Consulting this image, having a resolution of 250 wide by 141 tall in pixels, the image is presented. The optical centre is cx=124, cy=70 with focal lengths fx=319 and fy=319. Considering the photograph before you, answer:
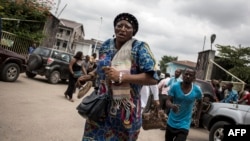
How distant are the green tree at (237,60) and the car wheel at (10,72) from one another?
25579mm

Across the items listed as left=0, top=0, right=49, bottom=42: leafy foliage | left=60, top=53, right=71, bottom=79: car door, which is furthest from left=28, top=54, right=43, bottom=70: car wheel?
left=0, top=0, right=49, bottom=42: leafy foliage

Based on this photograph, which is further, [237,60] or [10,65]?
[237,60]

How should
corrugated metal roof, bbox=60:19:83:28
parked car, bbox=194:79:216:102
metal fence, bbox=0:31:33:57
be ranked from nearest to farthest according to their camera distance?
1. parked car, bbox=194:79:216:102
2. metal fence, bbox=0:31:33:57
3. corrugated metal roof, bbox=60:19:83:28

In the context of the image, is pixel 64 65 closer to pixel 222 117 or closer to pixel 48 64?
pixel 48 64

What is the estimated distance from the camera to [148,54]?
2.92 m

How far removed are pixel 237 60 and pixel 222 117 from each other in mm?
29359

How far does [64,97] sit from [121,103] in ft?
30.0

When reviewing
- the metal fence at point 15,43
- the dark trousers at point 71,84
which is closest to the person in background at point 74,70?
the dark trousers at point 71,84

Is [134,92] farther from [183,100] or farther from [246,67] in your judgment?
[246,67]

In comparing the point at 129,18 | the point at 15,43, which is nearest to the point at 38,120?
the point at 129,18

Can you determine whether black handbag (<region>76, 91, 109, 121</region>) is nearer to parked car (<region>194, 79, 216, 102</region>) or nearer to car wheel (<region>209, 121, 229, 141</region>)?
car wheel (<region>209, 121, 229, 141</region>)

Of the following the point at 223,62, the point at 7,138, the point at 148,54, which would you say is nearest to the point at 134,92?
the point at 148,54

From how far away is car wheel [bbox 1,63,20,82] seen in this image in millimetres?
11757

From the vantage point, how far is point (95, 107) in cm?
293
